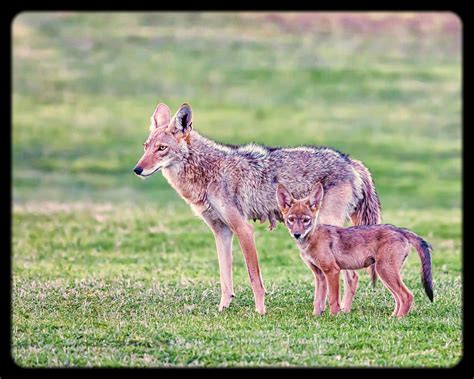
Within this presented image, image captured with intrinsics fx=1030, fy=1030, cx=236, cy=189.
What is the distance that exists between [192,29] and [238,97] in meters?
6.43

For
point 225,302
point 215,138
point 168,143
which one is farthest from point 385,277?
point 215,138

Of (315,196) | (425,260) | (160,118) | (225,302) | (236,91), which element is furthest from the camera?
(236,91)

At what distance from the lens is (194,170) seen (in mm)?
11367

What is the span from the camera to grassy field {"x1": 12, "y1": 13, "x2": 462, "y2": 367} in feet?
32.0

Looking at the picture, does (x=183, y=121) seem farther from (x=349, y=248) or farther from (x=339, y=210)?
(x=349, y=248)

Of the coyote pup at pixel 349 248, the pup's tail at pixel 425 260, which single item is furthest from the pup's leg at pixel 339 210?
the pup's tail at pixel 425 260

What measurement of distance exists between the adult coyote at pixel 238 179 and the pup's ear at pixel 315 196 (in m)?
0.51

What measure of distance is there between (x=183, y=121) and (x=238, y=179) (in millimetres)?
879

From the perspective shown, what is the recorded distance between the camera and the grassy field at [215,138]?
9.77 m

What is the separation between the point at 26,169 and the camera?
1220 inches

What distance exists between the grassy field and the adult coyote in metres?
0.81

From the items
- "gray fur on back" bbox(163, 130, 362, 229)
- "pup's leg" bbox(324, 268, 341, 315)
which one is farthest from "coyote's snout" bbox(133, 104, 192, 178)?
"pup's leg" bbox(324, 268, 341, 315)

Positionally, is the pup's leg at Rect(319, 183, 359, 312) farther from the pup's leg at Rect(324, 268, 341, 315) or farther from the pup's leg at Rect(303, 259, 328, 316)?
the pup's leg at Rect(324, 268, 341, 315)

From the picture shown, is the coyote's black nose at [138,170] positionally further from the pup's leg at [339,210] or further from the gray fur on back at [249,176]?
the pup's leg at [339,210]
